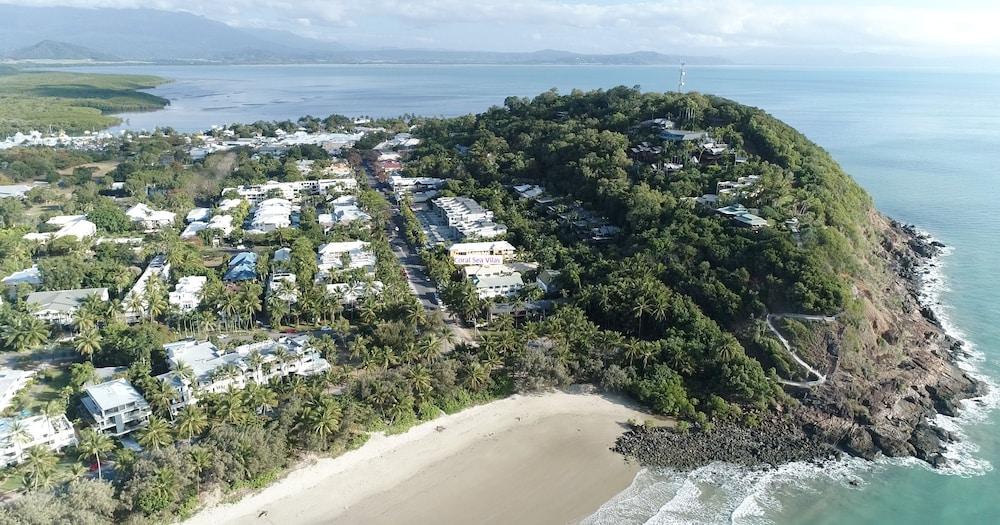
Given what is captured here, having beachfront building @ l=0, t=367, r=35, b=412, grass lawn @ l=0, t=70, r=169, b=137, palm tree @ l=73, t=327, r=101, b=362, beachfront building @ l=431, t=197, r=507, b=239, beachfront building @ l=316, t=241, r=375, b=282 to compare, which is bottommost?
beachfront building @ l=0, t=367, r=35, b=412

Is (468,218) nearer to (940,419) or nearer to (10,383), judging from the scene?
(10,383)

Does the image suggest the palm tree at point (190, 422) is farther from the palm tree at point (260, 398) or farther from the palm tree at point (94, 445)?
the palm tree at point (94, 445)

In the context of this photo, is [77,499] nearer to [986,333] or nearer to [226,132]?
[986,333]

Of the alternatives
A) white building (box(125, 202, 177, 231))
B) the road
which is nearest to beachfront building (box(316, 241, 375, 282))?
the road

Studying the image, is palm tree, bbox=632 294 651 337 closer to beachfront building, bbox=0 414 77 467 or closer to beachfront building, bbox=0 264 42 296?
beachfront building, bbox=0 414 77 467

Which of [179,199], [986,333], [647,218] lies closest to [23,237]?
[179,199]

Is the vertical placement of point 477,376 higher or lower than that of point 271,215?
lower

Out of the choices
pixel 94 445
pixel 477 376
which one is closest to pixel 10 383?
pixel 94 445
